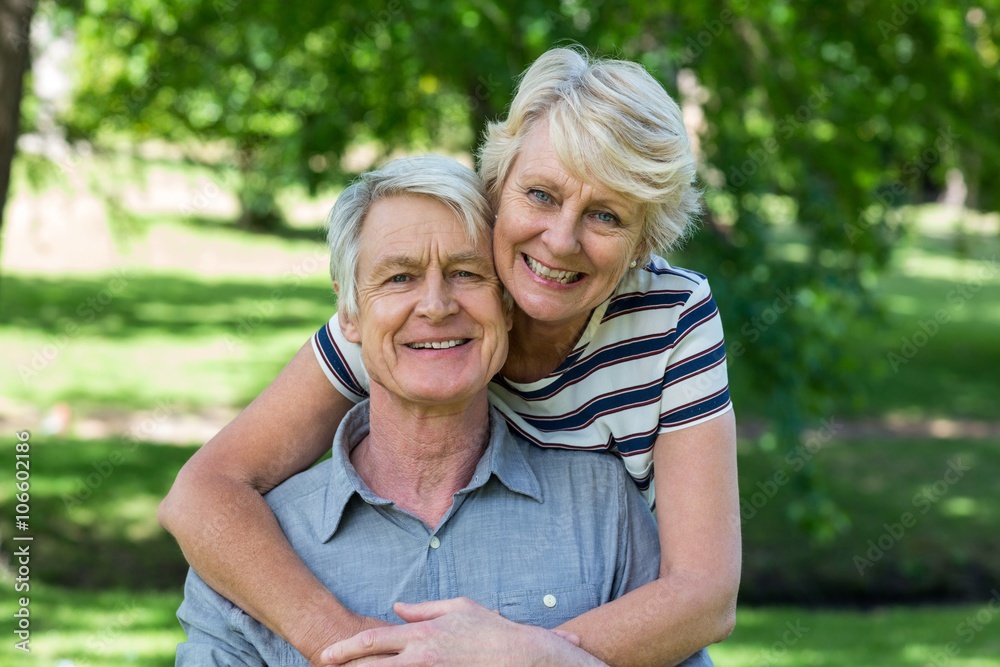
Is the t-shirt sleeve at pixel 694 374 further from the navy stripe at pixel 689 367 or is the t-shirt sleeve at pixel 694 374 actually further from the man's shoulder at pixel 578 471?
the man's shoulder at pixel 578 471

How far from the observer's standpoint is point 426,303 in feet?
7.26

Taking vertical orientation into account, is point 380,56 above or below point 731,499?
above

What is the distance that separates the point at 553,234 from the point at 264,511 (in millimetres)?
818

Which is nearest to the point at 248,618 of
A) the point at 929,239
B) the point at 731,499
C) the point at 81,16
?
the point at 731,499

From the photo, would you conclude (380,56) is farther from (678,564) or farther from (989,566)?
(989,566)

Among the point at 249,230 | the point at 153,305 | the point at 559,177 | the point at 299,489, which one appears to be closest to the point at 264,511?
the point at 299,489

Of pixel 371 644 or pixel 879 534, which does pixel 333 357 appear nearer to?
pixel 371 644

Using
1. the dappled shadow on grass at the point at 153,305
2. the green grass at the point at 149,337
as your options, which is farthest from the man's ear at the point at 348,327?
the dappled shadow on grass at the point at 153,305

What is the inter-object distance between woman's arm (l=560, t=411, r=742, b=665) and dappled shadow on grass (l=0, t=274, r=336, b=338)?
40.2ft

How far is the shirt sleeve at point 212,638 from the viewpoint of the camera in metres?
2.27

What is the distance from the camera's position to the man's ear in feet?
7.72

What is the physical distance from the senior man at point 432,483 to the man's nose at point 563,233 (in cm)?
16

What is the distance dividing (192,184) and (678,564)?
6.07 m

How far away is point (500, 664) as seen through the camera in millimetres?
2055
